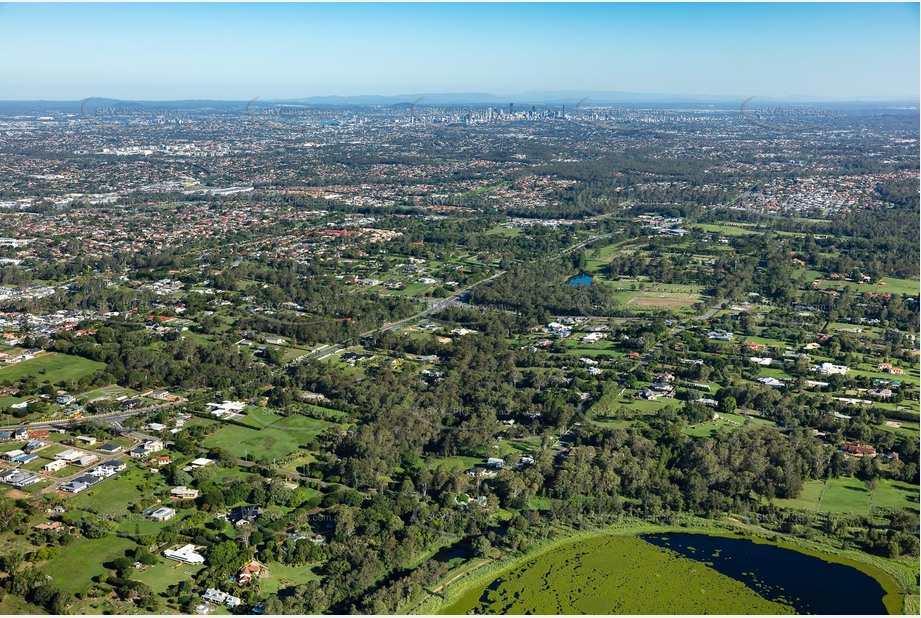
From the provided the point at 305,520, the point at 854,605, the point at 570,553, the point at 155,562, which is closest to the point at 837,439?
the point at 854,605

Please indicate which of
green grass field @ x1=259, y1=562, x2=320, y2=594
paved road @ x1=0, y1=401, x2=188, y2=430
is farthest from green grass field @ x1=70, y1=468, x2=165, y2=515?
green grass field @ x1=259, y1=562, x2=320, y2=594

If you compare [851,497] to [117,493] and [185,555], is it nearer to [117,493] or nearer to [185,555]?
[185,555]

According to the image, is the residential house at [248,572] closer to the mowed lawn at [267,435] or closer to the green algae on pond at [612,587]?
the green algae on pond at [612,587]

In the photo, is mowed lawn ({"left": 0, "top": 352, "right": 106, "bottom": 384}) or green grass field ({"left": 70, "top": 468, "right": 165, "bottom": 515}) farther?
mowed lawn ({"left": 0, "top": 352, "right": 106, "bottom": 384})

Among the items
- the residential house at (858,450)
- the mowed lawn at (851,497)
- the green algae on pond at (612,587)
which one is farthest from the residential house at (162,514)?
the residential house at (858,450)

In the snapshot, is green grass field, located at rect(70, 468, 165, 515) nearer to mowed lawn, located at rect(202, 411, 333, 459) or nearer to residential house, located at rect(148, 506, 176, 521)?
residential house, located at rect(148, 506, 176, 521)
